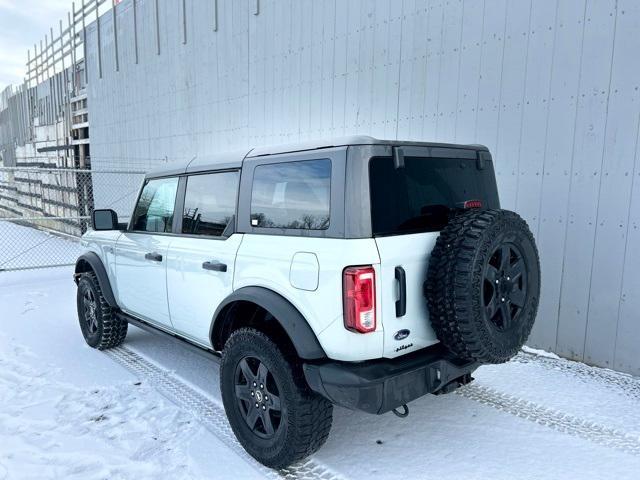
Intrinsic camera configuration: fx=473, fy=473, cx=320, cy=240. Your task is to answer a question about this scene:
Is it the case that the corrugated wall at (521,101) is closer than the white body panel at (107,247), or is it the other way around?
the corrugated wall at (521,101)

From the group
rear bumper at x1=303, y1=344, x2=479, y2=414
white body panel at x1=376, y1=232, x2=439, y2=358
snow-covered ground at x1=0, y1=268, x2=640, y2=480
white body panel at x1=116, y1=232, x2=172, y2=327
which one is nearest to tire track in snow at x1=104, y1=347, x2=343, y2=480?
snow-covered ground at x1=0, y1=268, x2=640, y2=480

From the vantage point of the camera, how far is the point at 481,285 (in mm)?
2391

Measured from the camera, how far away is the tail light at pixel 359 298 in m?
2.24

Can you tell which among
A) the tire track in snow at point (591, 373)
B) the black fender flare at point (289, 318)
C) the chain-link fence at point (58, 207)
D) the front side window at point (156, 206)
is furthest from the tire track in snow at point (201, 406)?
the chain-link fence at point (58, 207)

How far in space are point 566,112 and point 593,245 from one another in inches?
47.7

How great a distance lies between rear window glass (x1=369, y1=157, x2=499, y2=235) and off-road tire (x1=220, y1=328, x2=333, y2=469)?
874mm

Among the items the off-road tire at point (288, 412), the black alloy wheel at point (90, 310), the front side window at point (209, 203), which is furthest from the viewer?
the black alloy wheel at point (90, 310)

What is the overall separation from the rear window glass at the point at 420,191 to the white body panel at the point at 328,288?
19 cm

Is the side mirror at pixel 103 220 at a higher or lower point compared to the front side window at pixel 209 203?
lower

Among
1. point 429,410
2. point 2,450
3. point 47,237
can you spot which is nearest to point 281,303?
point 429,410

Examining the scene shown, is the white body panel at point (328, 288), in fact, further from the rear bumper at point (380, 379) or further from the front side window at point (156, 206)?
the front side window at point (156, 206)

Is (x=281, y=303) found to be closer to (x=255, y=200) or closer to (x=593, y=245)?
(x=255, y=200)

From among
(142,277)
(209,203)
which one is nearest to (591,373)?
(209,203)

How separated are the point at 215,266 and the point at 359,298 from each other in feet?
3.74
